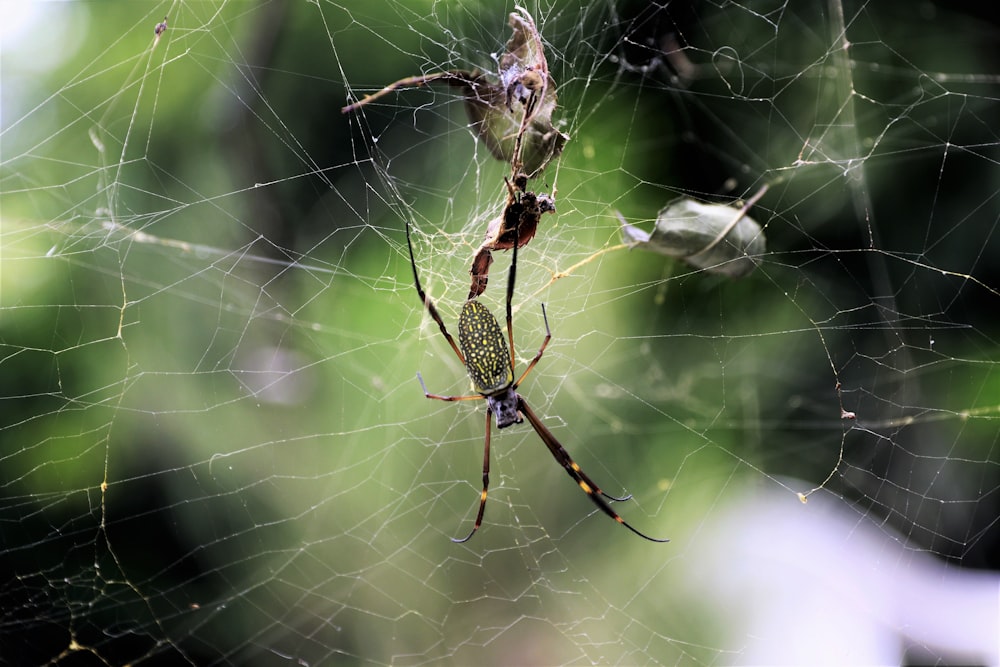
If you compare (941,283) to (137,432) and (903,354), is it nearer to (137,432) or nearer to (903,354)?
(903,354)

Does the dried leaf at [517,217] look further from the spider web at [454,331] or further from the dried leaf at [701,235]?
the spider web at [454,331]

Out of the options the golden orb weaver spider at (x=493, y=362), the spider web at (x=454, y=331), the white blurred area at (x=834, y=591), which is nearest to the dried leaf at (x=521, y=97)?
the golden orb weaver spider at (x=493, y=362)

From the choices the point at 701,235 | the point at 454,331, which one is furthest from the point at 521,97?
the point at 454,331

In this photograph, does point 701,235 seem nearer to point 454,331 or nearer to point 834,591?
point 454,331

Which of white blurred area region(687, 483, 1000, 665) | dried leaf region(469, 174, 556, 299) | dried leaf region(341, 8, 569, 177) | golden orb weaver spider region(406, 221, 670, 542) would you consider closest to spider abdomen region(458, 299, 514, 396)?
golden orb weaver spider region(406, 221, 670, 542)

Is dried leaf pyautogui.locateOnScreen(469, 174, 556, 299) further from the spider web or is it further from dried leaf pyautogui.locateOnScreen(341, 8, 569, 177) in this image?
the spider web

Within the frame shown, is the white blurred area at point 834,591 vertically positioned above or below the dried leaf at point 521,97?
below
